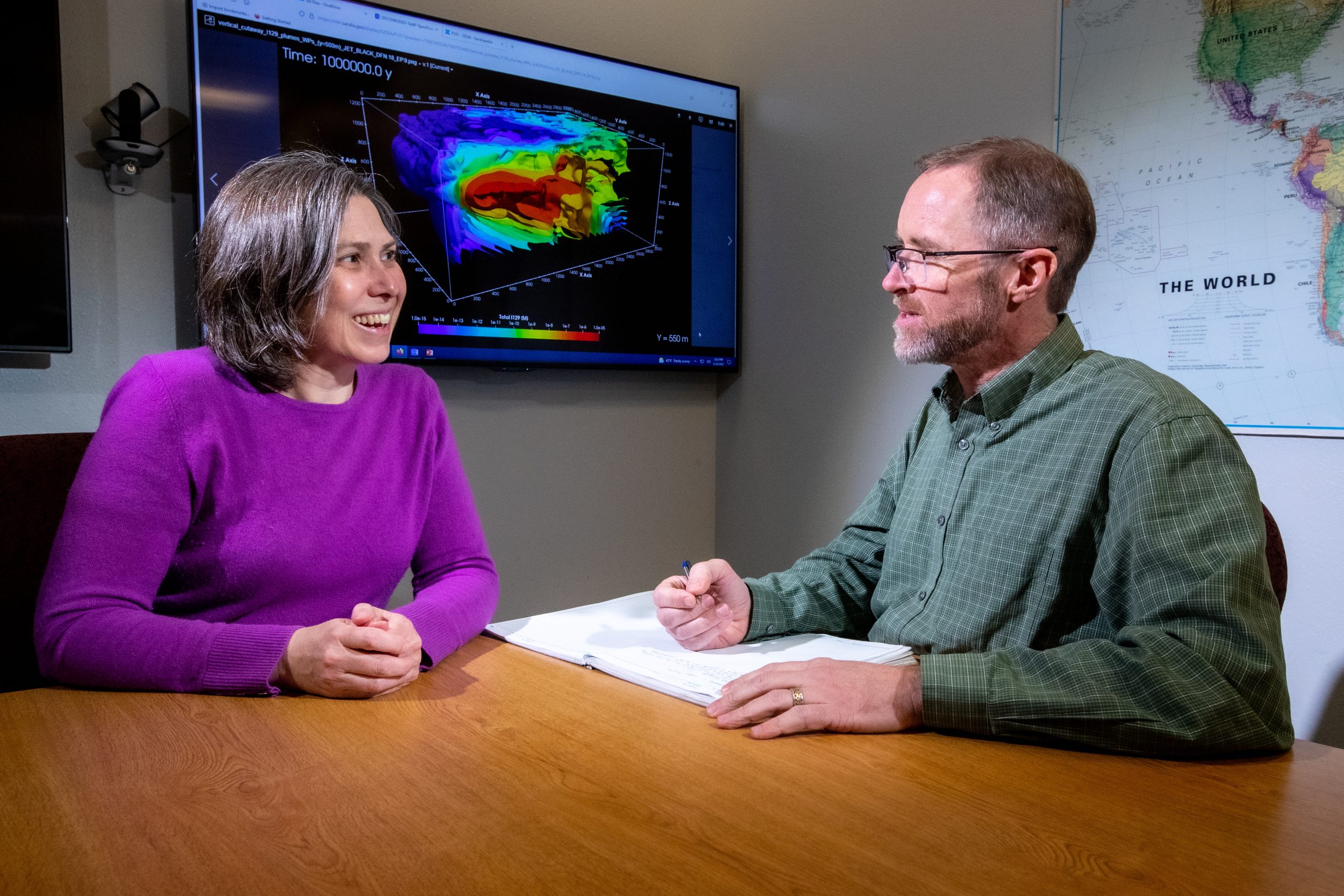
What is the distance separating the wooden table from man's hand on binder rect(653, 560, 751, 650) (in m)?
0.19

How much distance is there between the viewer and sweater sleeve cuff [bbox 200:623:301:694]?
1085 millimetres

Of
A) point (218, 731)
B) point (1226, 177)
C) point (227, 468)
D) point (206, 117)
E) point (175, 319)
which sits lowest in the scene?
point (218, 731)

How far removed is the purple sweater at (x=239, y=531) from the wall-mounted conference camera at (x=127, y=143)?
40.8 inches

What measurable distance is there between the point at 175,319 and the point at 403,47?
0.92 meters

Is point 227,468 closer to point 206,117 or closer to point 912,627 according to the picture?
point 912,627

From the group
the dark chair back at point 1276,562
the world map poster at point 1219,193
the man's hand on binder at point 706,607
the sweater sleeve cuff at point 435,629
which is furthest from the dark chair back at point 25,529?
the world map poster at point 1219,193

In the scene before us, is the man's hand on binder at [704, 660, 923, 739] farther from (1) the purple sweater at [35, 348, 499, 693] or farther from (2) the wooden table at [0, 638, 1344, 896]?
(1) the purple sweater at [35, 348, 499, 693]

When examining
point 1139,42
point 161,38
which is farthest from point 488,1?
point 1139,42

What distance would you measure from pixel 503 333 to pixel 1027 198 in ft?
5.44

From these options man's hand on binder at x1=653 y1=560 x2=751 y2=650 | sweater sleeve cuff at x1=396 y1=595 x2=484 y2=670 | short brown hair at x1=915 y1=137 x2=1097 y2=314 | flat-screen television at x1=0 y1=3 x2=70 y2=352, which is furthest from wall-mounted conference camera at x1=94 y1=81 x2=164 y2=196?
short brown hair at x1=915 y1=137 x2=1097 y2=314

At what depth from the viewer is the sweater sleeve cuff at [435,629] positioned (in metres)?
1.20

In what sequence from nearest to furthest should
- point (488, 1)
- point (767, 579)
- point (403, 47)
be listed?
point (767, 579) < point (403, 47) < point (488, 1)

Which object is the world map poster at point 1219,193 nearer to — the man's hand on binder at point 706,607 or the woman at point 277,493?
the man's hand on binder at point 706,607

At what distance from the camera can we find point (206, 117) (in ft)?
7.22
